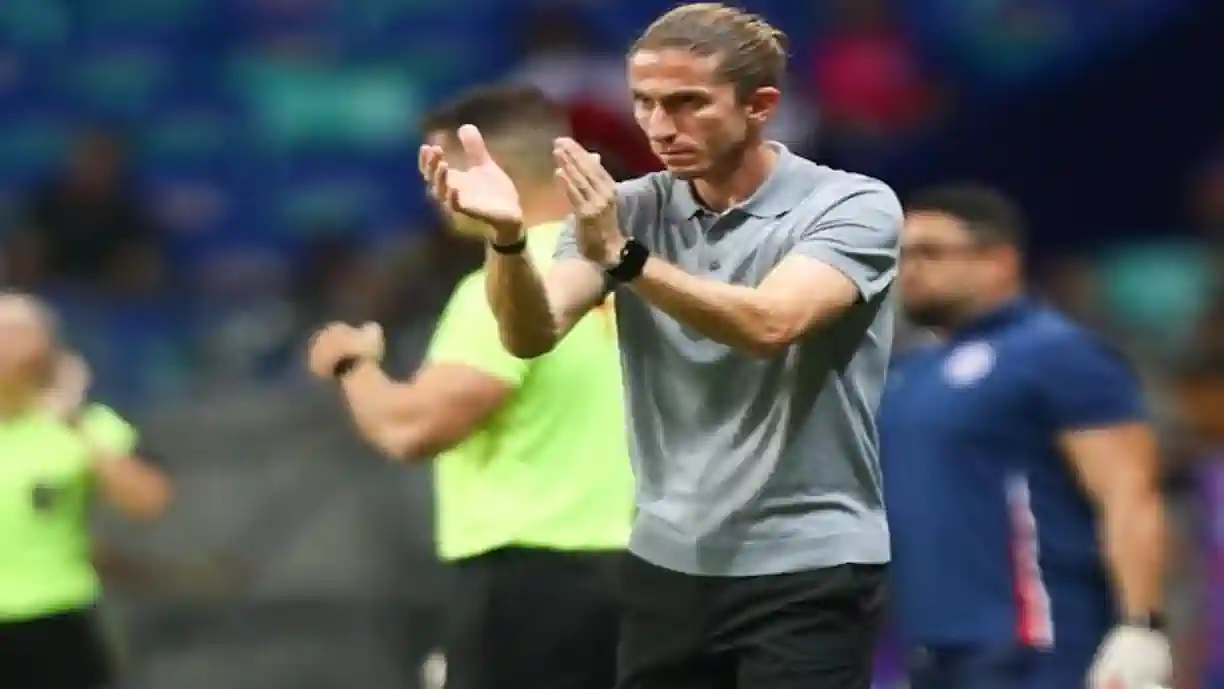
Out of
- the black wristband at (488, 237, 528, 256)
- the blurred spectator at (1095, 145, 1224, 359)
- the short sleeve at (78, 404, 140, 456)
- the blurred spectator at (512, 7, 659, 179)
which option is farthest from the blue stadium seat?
the black wristband at (488, 237, 528, 256)

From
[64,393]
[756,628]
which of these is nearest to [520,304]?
[756,628]

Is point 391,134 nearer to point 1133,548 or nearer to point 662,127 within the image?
point 1133,548

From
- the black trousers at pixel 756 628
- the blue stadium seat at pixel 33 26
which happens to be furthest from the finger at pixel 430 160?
the blue stadium seat at pixel 33 26

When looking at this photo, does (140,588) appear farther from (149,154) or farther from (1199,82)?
(1199,82)

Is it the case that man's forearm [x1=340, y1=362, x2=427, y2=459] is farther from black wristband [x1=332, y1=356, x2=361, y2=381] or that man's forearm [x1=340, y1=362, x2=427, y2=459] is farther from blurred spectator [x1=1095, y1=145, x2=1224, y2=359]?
blurred spectator [x1=1095, y1=145, x2=1224, y2=359]

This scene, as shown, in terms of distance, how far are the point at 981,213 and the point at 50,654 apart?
2.44m

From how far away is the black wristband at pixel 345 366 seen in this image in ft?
Result: 13.7

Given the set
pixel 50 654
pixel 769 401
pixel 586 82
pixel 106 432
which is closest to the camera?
pixel 769 401

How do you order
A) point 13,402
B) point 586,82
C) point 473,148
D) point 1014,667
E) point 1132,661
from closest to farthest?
1. point 473,148
2. point 1132,661
3. point 1014,667
4. point 13,402
5. point 586,82

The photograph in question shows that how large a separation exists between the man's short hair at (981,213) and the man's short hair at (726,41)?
5.72 feet

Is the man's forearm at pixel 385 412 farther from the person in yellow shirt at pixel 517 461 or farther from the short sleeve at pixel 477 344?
the short sleeve at pixel 477 344

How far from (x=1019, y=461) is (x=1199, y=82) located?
13.4 feet

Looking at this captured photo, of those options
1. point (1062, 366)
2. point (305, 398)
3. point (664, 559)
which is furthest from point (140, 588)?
point (664, 559)

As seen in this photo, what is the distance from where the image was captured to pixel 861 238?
322cm
